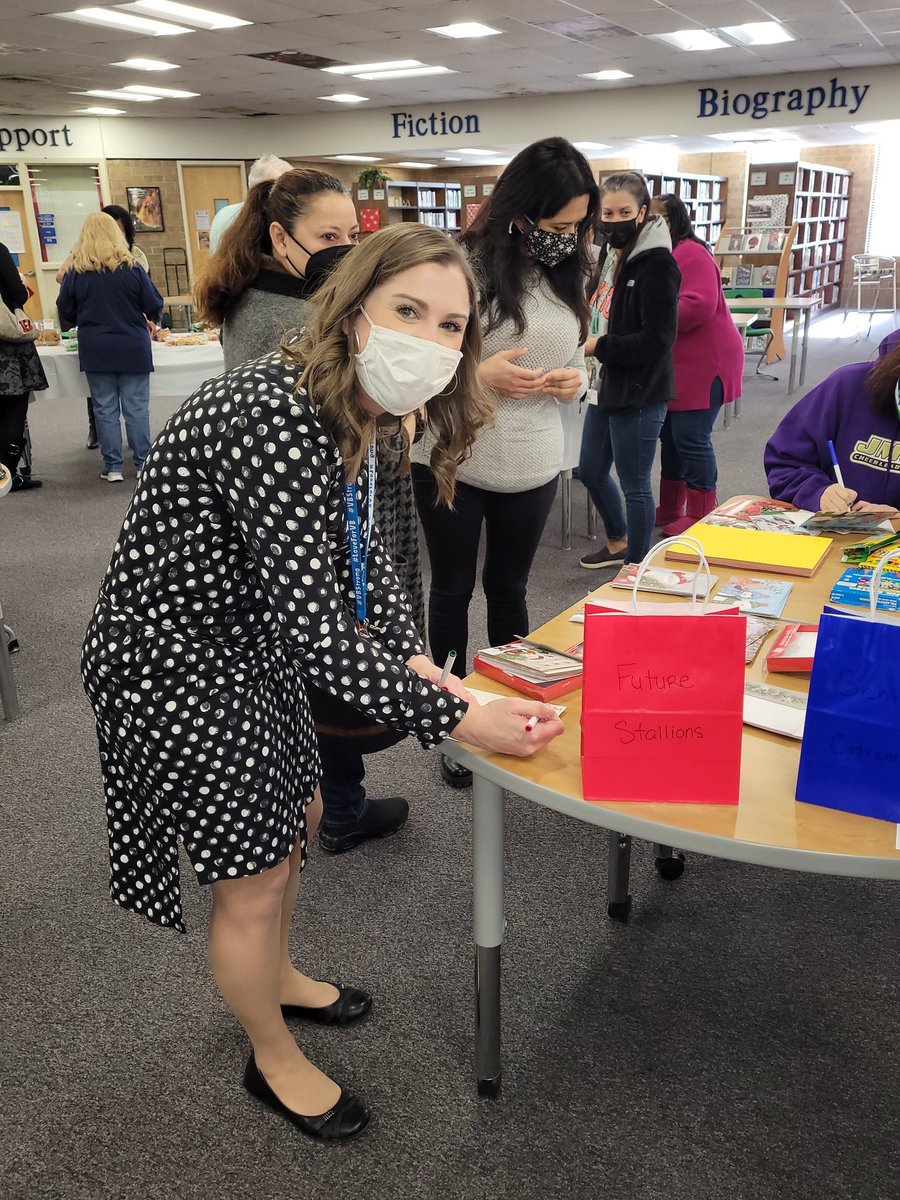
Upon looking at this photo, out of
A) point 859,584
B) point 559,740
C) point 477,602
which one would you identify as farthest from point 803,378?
point 559,740

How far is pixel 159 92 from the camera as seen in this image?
1035 centimetres

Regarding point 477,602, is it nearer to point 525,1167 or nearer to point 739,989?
point 739,989

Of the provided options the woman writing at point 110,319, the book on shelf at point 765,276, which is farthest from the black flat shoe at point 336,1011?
the book on shelf at point 765,276

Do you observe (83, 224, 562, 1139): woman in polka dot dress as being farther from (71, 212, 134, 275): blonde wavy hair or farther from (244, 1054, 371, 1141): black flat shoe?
(71, 212, 134, 275): blonde wavy hair

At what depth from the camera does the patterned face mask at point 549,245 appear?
211 cm

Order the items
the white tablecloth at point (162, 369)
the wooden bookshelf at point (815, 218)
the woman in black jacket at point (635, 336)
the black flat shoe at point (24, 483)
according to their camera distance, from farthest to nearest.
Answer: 1. the wooden bookshelf at point (815, 218)
2. the white tablecloth at point (162, 369)
3. the black flat shoe at point (24, 483)
4. the woman in black jacket at point (635, 336)

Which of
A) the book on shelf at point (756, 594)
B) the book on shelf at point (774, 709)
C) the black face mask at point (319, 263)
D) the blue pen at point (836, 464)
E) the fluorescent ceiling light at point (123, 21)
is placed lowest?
the book on shelf at point (774, 709)

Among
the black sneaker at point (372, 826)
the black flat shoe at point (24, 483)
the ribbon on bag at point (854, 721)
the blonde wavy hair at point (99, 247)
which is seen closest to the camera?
the ribbon on bag at point (854, 721)

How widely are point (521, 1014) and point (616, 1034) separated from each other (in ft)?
0.56

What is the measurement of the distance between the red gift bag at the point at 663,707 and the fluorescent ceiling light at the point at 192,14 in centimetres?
724

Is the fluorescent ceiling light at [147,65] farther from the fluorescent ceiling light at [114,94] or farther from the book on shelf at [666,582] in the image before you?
the book on shelf at [666,582]

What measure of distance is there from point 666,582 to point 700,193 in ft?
38.9

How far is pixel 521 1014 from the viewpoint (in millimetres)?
1706

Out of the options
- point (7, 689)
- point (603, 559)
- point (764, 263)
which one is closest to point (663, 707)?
point (7, 689)
